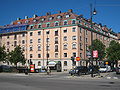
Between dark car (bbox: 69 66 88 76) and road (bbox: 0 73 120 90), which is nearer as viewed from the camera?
road (bbox: 0 73 120 90)

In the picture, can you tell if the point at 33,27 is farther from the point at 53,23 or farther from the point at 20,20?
the point at 20,20

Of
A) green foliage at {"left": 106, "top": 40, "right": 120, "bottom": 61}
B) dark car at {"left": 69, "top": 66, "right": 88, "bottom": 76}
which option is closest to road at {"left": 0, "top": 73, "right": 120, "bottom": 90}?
dark car at {"left": 69, "top": 66, "right": 88, "bottom": 76}

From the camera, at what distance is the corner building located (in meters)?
A: 57.3

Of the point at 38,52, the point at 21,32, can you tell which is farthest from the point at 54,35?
the point at 21,32

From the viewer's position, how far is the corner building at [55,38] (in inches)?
2256

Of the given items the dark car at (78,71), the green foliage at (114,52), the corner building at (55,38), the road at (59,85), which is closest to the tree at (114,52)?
the green foliage at (114,52)

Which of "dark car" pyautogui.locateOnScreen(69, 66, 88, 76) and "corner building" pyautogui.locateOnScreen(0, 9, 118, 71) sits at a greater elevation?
"corner building" pyautogui.locateOnScreen(0, 9, 118, 71)

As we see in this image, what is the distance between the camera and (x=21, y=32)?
6706 centimetres

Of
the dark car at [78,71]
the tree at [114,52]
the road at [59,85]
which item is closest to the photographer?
the road at [59,85]

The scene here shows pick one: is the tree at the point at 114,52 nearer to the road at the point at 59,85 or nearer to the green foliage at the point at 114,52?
the green foliage at the point at 114,52

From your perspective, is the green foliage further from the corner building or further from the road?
the road

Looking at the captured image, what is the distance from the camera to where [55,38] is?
60031mm

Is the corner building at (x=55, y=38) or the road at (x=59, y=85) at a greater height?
the corner building at (x=55, y=38)

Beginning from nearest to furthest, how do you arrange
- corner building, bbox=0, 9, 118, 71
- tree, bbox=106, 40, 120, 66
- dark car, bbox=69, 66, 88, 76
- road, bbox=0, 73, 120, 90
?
road, bbox=0, 73, 120, 90 → dark car, bbox=69, 66, 88, 76 → corner building, bbox=0, 9, 118, 71 → tree, bbox=106, 40, 120, 66
